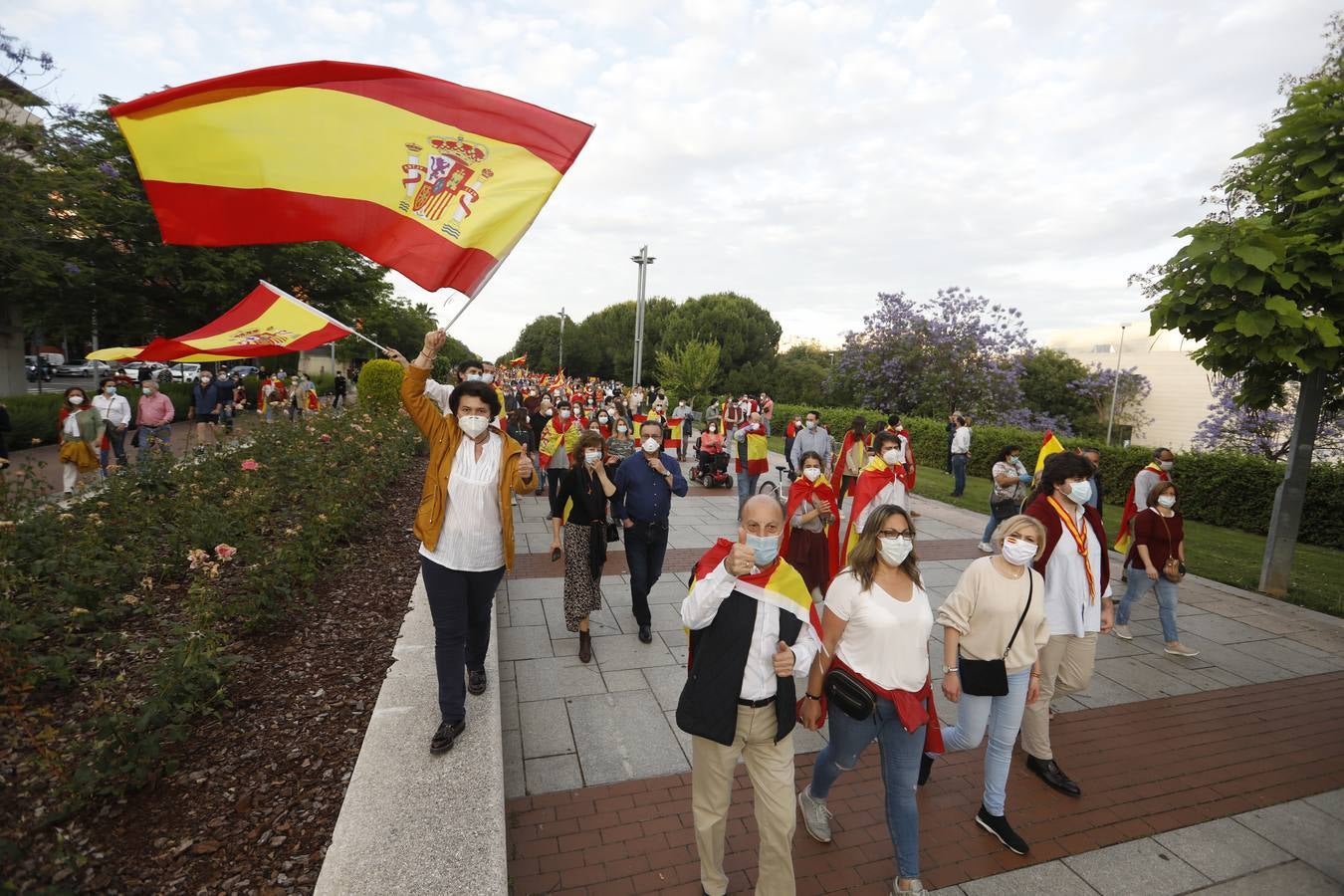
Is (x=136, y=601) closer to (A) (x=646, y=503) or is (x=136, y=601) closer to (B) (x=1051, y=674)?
(A) (x=646, y=503)

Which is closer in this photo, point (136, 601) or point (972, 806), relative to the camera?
point (972, 806)

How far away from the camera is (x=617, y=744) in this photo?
4.38 m

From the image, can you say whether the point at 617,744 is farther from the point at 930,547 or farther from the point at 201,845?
the point at 930,547

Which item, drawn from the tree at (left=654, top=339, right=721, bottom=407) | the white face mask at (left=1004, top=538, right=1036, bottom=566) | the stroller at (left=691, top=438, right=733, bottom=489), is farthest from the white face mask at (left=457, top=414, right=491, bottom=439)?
the tree at (left=654, top=339, right=721, bottom=407)

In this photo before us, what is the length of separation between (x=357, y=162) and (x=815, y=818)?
4439mm

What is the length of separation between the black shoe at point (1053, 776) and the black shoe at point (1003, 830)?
2.00 feet

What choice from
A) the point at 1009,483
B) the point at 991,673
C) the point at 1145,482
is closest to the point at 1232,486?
the point at 1145,482

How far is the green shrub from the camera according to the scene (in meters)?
18.0

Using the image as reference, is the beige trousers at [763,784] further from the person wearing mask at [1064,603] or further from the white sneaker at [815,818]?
the person wearing mask at [1064,603]

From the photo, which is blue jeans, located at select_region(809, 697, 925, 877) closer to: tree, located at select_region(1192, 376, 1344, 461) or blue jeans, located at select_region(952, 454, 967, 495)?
blue jeans, located at select_region(952, 454, 967, 495)

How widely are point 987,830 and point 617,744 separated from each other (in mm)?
2236

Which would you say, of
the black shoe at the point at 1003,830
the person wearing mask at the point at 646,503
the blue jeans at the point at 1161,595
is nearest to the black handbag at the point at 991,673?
the black shoe at the point at 1003,830

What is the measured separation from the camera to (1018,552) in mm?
3475

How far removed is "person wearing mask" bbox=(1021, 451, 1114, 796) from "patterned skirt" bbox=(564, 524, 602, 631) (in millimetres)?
3356
